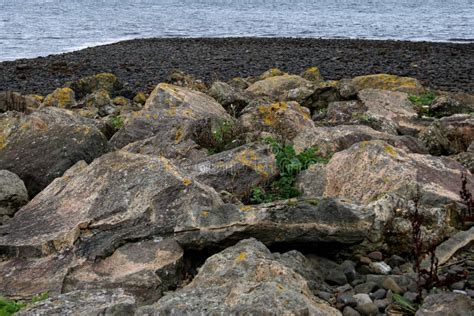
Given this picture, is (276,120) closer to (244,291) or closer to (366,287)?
(366,287)

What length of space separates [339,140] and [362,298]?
4.23m

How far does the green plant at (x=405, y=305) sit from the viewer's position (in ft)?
14.8

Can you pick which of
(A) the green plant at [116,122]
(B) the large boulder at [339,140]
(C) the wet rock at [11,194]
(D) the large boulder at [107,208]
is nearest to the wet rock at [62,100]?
(A) the green plant at [116,122]

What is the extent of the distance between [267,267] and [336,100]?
10.3m

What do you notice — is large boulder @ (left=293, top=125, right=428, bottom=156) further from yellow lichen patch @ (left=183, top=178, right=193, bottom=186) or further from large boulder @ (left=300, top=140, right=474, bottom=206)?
yellow lichen patch @ (left=183, top=178, right=193, bottom=186)

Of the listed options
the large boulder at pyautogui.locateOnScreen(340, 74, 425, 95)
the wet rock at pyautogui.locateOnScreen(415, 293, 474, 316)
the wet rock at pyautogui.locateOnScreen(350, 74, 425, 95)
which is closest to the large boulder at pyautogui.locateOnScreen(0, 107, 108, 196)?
the wet rock at pyautogui.locateOnScreen(415, 293, 474, 316)

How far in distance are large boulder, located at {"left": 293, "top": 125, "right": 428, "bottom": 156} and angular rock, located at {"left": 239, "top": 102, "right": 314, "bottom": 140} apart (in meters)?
0.70

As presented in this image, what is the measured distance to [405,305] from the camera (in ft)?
14.9

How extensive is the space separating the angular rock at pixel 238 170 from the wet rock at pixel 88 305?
3070 mm

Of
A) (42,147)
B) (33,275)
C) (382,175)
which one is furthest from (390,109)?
(33,275)

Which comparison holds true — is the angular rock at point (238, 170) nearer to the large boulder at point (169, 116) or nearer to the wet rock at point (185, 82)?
the large boulder at point (169, 116)

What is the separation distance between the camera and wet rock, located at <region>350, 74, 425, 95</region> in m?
15.4

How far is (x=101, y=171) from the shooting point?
268 inches

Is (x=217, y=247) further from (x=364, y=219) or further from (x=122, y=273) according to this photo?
(x=364, y=219)
